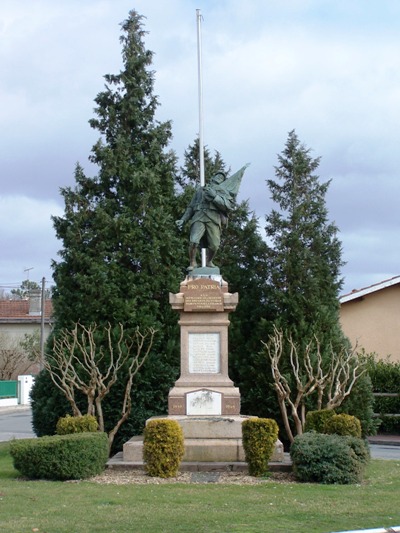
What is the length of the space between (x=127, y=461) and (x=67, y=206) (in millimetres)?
7958

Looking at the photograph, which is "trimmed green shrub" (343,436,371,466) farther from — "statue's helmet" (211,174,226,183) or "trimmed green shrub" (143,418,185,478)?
"statue's helmet" (211,174,226,183)

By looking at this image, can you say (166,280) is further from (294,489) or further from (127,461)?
(294,489)

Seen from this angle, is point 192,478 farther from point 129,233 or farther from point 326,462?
point 129,233

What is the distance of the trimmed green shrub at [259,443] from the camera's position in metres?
13.4

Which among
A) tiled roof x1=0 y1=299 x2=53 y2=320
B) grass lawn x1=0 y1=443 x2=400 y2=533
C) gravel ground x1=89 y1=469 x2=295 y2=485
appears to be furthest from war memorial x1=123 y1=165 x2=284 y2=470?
tiled roof x1=0 y1=299 x2=53 y2=320

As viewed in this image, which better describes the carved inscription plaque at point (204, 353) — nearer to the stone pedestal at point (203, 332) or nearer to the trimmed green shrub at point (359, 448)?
the stone pedestal at point (203, 332)

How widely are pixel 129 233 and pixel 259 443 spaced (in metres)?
7.93

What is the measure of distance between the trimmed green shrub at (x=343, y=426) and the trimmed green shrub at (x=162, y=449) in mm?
2870

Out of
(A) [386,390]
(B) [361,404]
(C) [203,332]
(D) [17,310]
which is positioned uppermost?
(D) [17,310]

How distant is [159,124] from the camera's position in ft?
69.5

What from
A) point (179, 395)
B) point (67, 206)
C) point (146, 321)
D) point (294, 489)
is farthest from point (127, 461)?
point (67, 206)

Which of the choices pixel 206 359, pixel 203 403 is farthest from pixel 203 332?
pixel 203 403

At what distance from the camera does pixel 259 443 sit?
13.4 m

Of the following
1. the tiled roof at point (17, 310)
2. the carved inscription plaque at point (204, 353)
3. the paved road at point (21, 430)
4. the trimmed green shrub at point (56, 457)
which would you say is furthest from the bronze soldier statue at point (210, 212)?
the tiled roof at point (17, 310)
